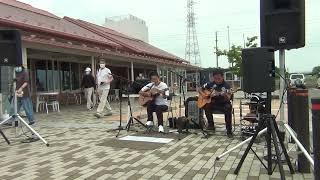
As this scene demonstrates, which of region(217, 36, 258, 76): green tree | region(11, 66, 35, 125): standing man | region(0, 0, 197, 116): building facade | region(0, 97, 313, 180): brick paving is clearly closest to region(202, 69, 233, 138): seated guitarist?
region(0, 97, 313, 180): brick paving

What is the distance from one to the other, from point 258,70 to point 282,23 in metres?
0.95

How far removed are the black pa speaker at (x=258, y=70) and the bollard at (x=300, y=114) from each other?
28.2 inches

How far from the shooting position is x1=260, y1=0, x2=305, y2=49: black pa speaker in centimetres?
648

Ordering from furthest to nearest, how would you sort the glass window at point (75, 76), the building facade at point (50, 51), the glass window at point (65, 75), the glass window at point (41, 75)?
the glass window at point (75, 76) → the glass window at point (65, 75) → the glass window at point (41, 75) → the building facade at point (50, 51)

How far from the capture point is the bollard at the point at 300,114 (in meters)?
6.39

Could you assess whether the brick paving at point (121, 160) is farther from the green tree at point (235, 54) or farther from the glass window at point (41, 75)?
the green tree at point (235, 54)

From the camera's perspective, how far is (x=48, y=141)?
370 inches

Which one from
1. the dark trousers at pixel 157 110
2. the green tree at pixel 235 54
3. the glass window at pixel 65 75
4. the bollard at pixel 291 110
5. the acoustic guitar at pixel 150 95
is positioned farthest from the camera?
the green tree at pixel 235 54

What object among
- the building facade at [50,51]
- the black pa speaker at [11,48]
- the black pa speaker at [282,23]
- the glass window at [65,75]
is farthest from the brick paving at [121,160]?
the glass window at [65,75]

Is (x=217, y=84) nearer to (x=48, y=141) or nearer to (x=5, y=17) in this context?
(x=48, y=141)

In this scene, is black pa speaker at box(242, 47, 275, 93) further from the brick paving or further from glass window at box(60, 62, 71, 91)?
glass window at box(60, 62, 71, 91)

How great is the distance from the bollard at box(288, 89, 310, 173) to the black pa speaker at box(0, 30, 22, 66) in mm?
5083

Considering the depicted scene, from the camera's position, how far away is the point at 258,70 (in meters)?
6.08

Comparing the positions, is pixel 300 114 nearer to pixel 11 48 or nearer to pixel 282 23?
pixel 282 23
